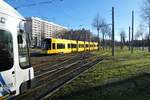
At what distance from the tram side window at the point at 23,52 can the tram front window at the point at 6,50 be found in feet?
2.35

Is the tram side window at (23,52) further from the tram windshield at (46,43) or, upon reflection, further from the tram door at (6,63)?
the tram windshield at (46,43)

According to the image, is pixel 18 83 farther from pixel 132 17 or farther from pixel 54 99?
pixel 132 17

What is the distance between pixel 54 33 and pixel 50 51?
289 ft

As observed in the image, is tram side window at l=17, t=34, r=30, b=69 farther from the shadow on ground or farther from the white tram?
the shadow on ground

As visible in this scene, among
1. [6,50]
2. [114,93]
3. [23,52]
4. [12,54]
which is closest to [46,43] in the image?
[114,93]

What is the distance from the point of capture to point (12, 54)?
9.09m

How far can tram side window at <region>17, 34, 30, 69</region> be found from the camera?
32.1 feet

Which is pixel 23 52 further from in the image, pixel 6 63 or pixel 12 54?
pixel 6 63

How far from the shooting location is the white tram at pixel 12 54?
8.46m

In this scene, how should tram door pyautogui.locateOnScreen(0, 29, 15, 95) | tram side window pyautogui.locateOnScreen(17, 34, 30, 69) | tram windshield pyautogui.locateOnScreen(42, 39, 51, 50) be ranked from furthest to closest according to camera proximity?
tram windshield pyautogui.locateOnScreen(42, 39, 51, 50)
tram side window pyautogui.locateOnScreen(17, 34, 30, 69)
tram door pyautogui.locateOnScreen(0, 29, 15, 95)

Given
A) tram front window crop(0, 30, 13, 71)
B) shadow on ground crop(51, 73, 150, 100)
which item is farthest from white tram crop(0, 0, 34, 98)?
shadow on ground crop(51, 73, 150, 100)

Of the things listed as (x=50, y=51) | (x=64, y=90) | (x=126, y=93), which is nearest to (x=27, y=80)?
(x=64, y=90)

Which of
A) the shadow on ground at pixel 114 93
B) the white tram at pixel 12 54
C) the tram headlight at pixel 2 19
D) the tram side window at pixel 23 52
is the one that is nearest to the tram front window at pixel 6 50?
the white tram at pixel 12 54

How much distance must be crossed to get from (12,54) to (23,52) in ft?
3.52
